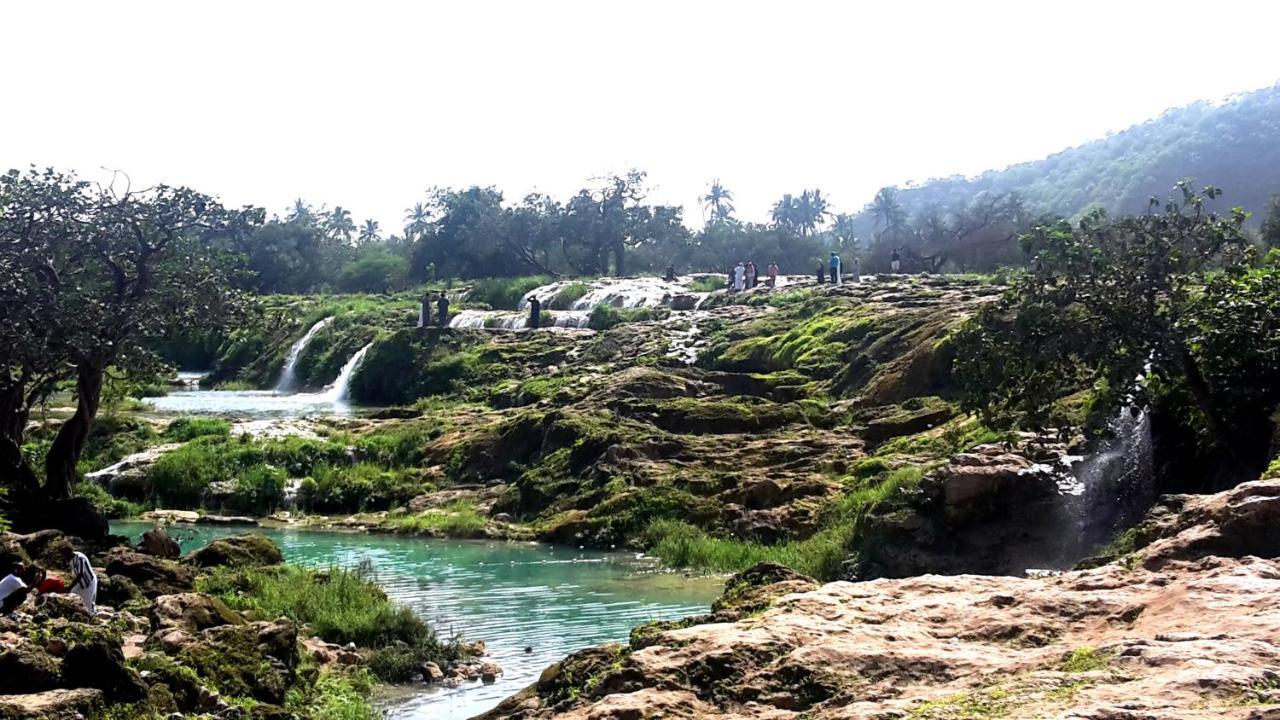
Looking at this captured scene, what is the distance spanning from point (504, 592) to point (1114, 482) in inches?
321

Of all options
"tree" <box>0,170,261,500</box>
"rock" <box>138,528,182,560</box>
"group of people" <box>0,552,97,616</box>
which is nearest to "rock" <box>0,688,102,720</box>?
"group of people" <box>0,552,97,616</box>

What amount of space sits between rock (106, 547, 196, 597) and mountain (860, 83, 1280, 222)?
86.0 meters

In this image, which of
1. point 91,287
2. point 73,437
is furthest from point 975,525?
point 91,287

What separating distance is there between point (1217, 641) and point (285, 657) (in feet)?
26.4

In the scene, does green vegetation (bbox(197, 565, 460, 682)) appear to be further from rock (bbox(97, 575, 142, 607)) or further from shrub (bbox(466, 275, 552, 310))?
shrub (bbox(466, 275, 552, 310))

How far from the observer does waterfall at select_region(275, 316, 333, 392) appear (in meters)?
49.5

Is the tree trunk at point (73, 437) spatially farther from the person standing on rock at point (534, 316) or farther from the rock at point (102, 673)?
the person standing on rock at point (534, 316)

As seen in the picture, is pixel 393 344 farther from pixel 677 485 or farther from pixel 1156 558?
pixel 1156 558

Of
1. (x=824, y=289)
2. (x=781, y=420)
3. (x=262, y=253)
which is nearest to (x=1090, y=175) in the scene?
(x=262, y=253)

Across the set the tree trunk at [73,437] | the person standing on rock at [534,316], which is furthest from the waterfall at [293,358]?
the tree trunk at [73,437]

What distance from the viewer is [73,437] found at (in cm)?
1820

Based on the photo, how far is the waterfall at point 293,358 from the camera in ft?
162

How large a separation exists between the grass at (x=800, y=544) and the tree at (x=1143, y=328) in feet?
8.51

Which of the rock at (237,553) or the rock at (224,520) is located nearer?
the rock at (237,553)
